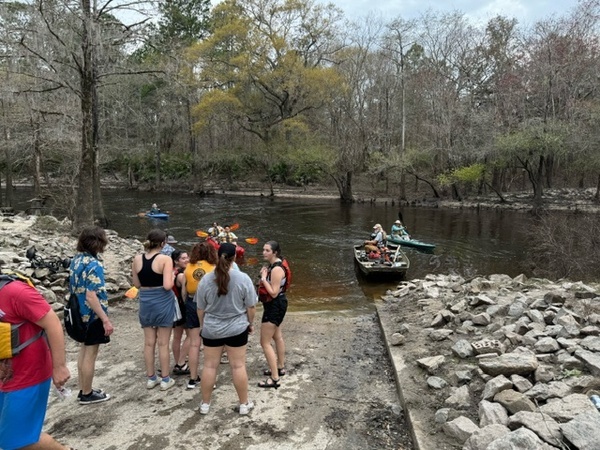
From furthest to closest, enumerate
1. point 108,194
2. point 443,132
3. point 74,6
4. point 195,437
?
point 108,194 < point 443,132 < point 74,6 < point 195,437

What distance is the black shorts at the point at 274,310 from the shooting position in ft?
14.6

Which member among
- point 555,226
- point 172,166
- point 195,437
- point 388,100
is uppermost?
point 388,100

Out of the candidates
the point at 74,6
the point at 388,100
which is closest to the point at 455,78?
the point at 388,100

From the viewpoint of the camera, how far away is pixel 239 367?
383 centimetres

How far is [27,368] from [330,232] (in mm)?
18237

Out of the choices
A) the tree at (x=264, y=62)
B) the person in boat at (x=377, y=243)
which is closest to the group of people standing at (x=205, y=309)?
the person in boat at (x=377, y=243)

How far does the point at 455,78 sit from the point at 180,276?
1411 inches

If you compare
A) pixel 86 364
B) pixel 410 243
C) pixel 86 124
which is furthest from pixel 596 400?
pixel 410 243

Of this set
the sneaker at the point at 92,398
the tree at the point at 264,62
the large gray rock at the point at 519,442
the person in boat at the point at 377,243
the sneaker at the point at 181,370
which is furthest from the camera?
the tree at the point at 264,62

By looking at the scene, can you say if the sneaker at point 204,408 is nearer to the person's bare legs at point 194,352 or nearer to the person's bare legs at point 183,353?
the person's bare legs at point 194,352

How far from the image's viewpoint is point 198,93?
37.1 meters

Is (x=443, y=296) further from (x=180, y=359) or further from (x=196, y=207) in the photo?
(x=196, y=207)

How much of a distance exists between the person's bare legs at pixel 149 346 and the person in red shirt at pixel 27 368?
181 cm

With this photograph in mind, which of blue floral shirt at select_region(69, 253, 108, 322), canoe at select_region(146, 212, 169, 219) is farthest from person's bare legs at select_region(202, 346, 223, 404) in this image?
canoe at select_region(146, 212, 169, 219)
